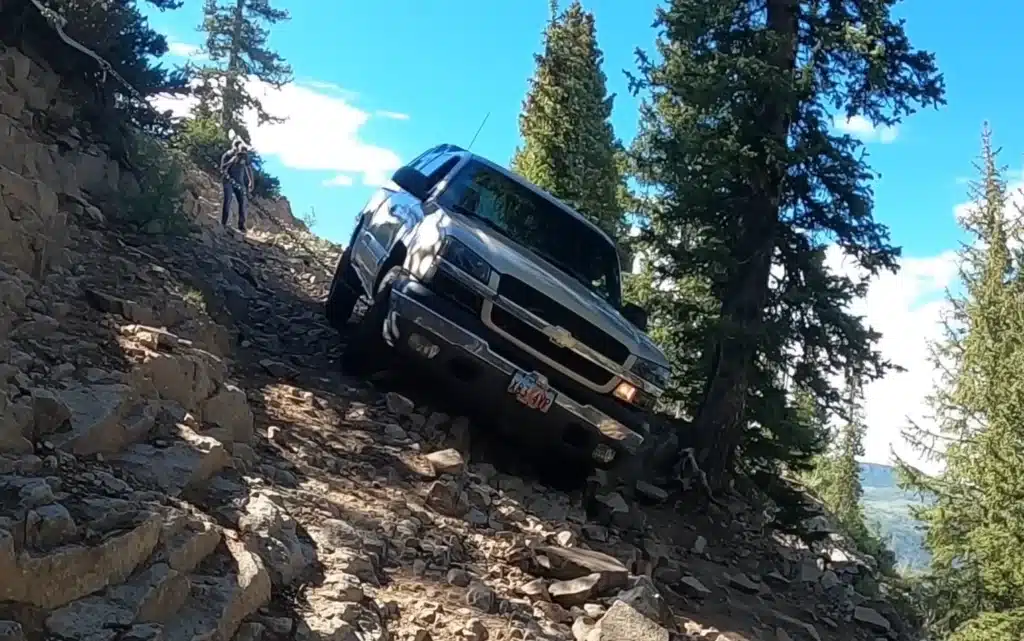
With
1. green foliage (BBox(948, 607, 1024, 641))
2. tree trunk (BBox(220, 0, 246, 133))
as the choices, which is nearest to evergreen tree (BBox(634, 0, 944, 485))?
green foliage (BBox(948, 607, 1024, 641))

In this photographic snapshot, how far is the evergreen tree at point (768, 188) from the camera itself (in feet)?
32.7

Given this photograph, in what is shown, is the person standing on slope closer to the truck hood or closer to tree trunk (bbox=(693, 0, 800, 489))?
tree trunk (bbox=(693, 0, 800, 489))

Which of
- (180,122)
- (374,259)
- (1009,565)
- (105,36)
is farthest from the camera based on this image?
(180,122)

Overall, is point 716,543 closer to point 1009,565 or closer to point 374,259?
point 374,259

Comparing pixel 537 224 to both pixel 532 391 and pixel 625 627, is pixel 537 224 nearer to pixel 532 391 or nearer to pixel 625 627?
pixel 532 391

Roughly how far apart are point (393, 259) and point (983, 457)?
10.7 meters

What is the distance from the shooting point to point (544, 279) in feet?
22.9

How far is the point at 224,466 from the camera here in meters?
5.03

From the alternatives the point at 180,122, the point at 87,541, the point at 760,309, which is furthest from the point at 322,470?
the point at 180,122

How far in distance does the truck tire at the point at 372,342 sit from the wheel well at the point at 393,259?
108mm

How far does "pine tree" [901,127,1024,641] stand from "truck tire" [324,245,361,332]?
8.72m

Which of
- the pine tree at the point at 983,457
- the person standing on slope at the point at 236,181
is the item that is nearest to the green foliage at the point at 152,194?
the person standing on slope at the point at 236,181

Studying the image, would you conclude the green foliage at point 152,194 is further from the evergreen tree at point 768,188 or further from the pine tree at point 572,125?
the pine tree at point 572,125

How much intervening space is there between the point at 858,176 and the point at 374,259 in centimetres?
541
